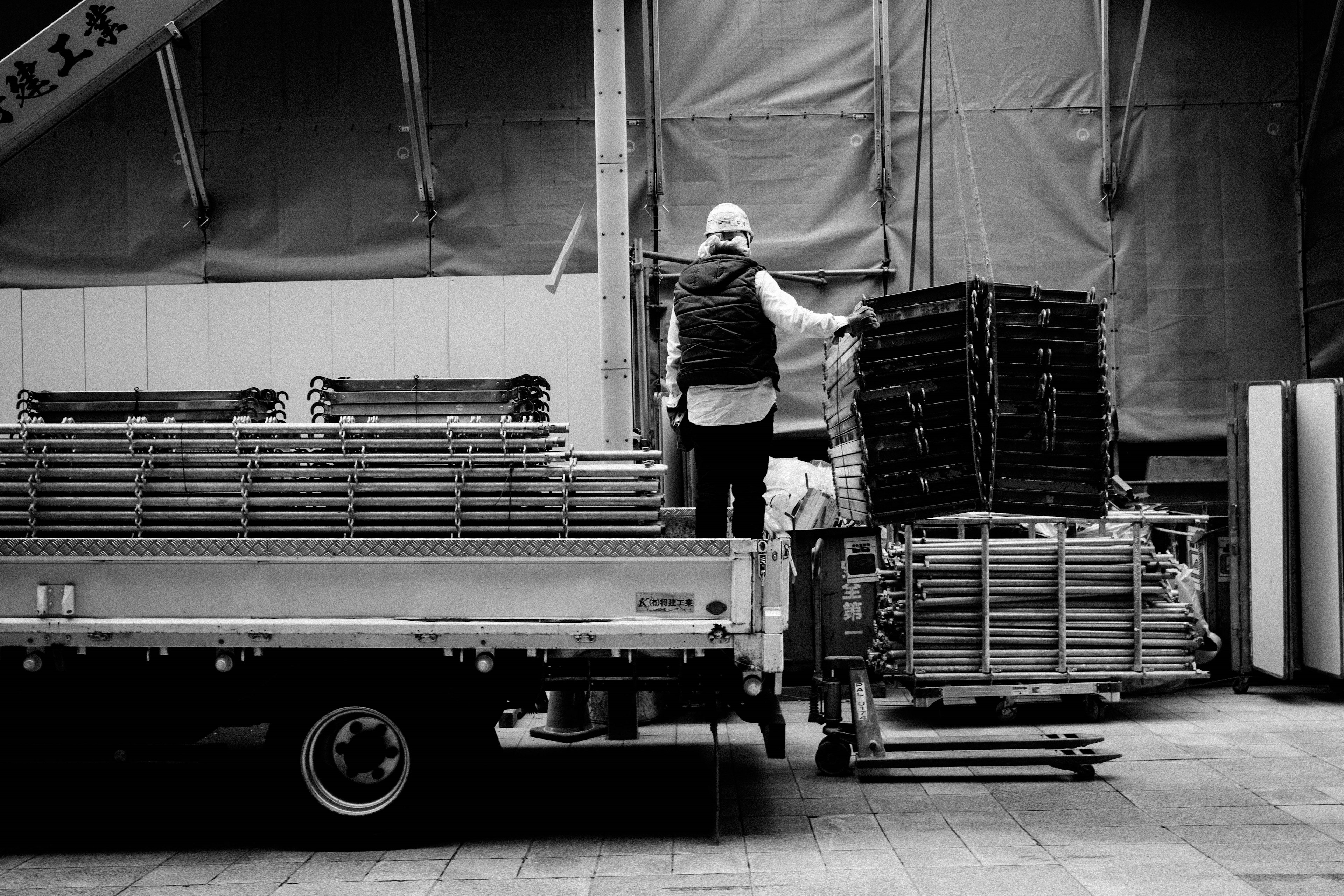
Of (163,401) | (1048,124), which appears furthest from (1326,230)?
(163,401)

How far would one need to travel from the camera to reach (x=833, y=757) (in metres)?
8.29

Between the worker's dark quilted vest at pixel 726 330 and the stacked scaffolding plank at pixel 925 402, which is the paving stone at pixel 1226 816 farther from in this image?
the worker's dark quilted vest at pixel 726 330

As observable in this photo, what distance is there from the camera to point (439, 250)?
13.3 meters

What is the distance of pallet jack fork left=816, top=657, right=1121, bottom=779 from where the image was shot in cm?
805

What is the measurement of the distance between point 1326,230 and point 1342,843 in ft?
27.5

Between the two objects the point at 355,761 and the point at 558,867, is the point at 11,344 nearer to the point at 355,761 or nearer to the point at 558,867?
the point at 355,761

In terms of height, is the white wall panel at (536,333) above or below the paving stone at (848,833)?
above

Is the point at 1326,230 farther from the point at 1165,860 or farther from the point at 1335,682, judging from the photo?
the point at 1165,860

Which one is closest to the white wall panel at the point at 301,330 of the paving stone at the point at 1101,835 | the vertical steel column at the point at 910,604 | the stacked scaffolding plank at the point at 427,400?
the stacked scaffolding plank at the point at 427,400

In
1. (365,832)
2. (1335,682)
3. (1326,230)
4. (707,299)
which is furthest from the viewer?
(1326,230)

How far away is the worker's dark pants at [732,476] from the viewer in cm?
737

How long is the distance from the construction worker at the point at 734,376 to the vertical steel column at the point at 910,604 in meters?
2.12

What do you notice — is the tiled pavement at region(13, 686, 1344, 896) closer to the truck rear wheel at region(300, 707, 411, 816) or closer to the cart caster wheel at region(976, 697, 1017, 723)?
the truck rear wheel at region(300, 707, 411, 816)

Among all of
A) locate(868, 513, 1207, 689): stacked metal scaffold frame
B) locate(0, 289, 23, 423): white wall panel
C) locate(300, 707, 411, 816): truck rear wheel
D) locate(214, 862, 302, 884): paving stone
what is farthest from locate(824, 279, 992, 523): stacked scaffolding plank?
locate(0, 289, 23, 423): white wall panel
